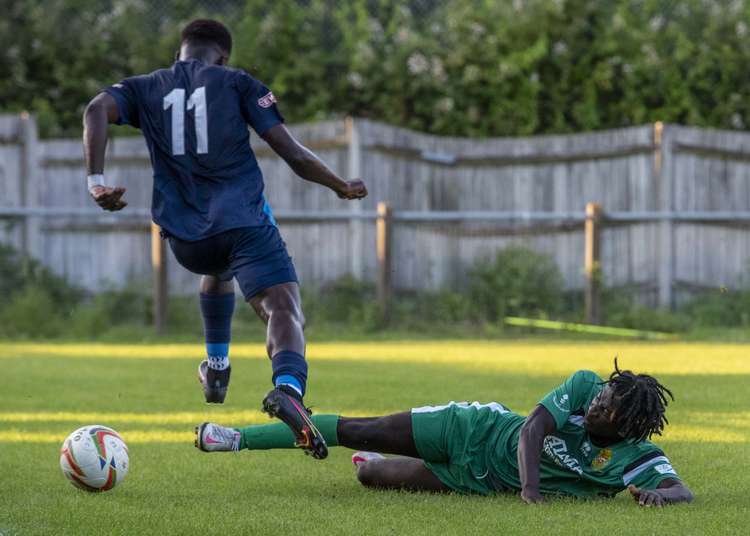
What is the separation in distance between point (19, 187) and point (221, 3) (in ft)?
14.9

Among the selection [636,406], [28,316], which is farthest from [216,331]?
[28,316]

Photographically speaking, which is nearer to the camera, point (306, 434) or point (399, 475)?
point (306, 434)

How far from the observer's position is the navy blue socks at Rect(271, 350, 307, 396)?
6.14 metres

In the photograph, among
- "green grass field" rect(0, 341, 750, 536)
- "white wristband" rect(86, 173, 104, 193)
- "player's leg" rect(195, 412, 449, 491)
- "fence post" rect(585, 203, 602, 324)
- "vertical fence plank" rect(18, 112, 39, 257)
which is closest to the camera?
"green grass field" rect(0, 341, 750, 536)

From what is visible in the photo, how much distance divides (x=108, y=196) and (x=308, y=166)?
970 mm

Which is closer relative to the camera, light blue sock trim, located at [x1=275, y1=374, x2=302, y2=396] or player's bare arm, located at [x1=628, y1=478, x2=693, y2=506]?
player's bare arm, located at [x1=628, y1=478, x2=693, y2=506]

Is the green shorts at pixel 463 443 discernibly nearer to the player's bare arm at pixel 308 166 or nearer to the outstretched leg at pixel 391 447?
the outstretched leg at pixel 391 447

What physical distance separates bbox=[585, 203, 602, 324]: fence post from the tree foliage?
117 inches

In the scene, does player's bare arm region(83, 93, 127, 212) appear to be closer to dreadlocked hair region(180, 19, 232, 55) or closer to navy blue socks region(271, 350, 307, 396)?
dreadlocked hair region(180, 19, 232, 55)

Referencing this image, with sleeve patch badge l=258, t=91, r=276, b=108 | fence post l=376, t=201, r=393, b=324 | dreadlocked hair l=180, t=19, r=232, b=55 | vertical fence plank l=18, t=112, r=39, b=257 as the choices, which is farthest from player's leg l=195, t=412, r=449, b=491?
vertical fence plank l=18, t=112, r=39, b=257

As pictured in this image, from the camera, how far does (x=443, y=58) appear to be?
20.2 meters

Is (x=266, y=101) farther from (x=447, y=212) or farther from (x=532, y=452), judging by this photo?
(x=447, y=212)

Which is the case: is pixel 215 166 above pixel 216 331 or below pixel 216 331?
above

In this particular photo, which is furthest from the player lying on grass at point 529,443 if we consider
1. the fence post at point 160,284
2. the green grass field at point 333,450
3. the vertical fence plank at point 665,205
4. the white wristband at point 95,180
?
the vertical fence plank at point 665,205
